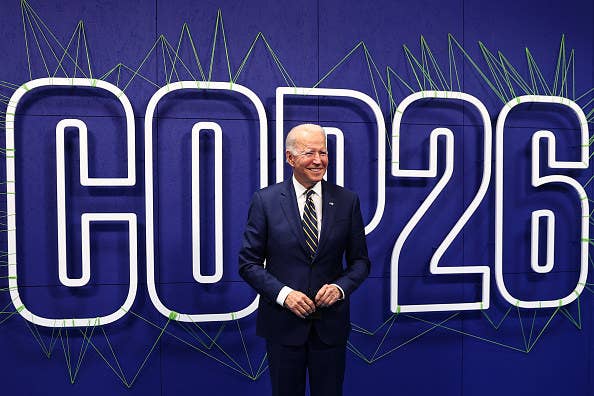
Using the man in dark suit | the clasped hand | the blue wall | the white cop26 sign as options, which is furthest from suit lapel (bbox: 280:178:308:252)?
the blue wall

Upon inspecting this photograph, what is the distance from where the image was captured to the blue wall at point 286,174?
246cm

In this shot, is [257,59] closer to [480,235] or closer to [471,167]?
[471,167]

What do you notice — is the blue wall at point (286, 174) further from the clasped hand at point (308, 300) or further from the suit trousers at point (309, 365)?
the clasped hand at point (308, 300)

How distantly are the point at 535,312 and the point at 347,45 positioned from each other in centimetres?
203

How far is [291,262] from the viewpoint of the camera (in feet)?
6.21

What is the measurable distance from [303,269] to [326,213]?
0.25 meters

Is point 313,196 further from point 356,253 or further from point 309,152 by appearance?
point 356,253

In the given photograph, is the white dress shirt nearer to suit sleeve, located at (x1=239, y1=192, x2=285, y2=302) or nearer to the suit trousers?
suit sleeve, located at (x1=239, y1=192, x2=285, y2=302)

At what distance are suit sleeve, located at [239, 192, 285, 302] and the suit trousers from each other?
0.81 ft

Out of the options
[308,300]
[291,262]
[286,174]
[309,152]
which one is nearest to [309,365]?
[308,300]

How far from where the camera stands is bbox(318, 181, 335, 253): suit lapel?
1899 mm

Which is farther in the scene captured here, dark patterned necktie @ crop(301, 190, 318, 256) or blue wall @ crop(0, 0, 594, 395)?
blue wall @ crop(0, 0, 594, 395)

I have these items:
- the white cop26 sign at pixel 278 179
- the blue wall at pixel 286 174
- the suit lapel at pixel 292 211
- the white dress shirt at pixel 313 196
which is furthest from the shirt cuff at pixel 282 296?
the blue wall at pixel 286 174

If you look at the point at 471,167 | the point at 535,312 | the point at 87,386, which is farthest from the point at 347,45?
the point at 87,386
